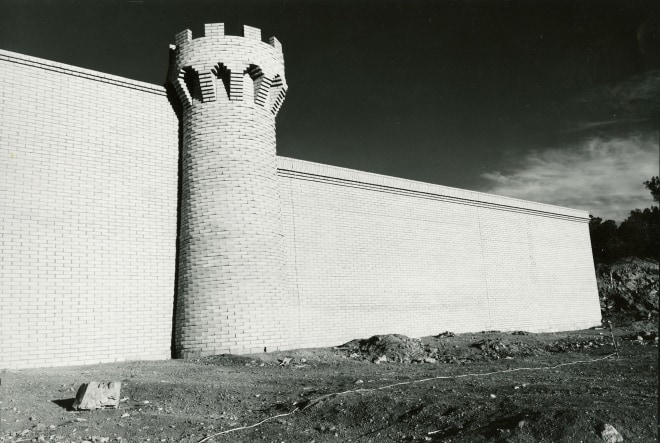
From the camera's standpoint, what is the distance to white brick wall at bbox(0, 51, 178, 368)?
33.0 feet

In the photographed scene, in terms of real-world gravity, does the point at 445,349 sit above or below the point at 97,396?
above

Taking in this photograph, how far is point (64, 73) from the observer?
11.4m

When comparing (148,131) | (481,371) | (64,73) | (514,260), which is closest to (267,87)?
(148,131)

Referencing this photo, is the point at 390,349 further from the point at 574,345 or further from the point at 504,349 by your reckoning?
the point at 574,345

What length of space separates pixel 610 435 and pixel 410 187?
42.5 feet

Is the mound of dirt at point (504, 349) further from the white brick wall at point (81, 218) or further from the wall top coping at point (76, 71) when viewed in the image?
the wall top coping at point (76, 71)

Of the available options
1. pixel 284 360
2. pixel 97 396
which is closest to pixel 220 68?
pixel 284 360

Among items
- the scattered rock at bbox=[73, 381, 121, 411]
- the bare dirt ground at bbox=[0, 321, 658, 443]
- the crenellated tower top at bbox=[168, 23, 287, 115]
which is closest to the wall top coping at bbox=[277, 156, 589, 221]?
the crenellated tower top at bbox=[168, 23, 287, 115]

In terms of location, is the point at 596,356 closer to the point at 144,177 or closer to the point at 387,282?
the point at 387,282

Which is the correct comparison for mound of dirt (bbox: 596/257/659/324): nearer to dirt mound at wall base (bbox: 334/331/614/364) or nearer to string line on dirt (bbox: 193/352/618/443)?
dirt mound at wall base (bbox: 334/331/614/364)

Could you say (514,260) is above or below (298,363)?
above

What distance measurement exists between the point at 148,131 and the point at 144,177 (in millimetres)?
1159

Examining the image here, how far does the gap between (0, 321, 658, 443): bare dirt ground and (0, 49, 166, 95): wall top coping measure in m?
6.33

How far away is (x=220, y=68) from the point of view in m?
12.3
